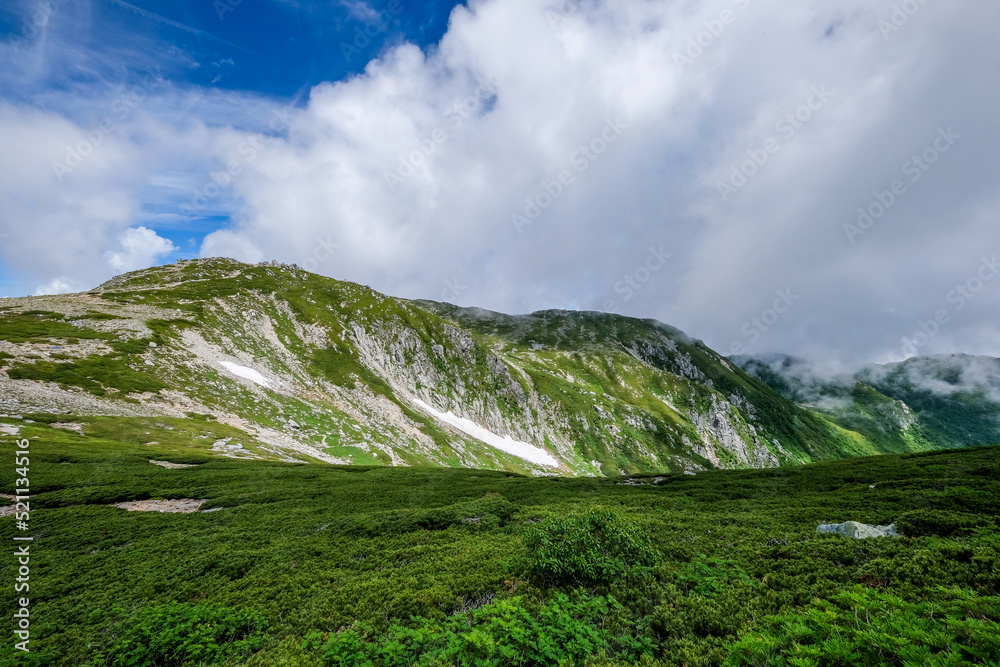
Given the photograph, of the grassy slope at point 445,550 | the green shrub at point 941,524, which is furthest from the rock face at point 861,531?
the grassy slope at point 445,550

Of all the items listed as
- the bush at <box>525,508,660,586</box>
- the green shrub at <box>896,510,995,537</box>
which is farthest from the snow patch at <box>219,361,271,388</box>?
the green shrub at <box>896,510,995,537</box>

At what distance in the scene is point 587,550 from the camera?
683 inches

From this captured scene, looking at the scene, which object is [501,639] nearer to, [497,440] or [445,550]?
[445,550]

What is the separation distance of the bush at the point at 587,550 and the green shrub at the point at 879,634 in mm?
6627

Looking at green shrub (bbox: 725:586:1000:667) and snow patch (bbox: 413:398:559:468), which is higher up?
snow patch (bbox: 413:398:559:468)

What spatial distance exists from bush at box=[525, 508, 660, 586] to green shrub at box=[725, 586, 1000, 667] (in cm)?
663

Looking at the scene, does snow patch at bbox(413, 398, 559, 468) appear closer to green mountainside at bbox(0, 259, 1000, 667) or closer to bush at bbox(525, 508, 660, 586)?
green mountainside at bbox(0, 259, 1000, 667)

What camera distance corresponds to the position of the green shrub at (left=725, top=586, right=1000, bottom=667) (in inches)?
304

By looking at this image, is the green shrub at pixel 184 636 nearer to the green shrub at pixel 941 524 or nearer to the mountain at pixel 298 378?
the green shrub at pixel 941 524

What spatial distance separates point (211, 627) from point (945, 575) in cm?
2712

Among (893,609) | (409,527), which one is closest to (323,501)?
(409,527)

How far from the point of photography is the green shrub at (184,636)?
13664 mm

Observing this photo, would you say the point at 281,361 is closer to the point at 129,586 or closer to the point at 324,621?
the point at 129,586

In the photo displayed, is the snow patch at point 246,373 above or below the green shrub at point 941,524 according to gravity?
above
